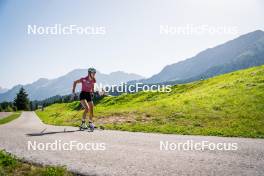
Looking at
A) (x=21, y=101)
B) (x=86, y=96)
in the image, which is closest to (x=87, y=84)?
(x=86, y=96)

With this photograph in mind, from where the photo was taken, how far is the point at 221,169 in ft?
23.9

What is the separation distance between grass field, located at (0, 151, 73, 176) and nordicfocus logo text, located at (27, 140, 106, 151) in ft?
6.77

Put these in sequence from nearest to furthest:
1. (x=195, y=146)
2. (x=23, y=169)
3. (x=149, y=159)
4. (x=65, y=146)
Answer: (x=23, y=169)
(x=149, y=159)
(x=195, y=146)
(x=65, y=146)

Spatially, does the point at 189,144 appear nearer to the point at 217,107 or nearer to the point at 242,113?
the point at 242,113

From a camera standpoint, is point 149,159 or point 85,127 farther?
point 85,127

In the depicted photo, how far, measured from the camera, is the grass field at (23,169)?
745 centimetres

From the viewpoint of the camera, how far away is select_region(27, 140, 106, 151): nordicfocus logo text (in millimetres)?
10974

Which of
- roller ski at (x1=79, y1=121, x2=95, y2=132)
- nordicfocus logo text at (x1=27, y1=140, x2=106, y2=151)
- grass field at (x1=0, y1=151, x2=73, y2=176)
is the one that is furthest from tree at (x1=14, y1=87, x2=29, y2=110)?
grass field at (x1=0, y1=151, x2=73, y2=176)

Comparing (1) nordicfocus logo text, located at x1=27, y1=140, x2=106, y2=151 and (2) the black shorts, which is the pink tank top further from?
(1) nordicfocus logo text, located at x1=27, y1=140, x2=106, y2=151

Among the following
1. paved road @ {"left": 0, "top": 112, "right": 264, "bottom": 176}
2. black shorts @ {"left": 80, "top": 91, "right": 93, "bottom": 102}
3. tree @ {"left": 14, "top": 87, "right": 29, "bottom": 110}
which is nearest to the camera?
paved road @ {"left": 0, "top": 112, "right": 264, "bottom": 176}

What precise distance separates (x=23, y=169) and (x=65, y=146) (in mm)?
3198

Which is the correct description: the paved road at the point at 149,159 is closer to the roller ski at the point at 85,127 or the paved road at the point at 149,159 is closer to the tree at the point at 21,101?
the roller ski at the point at 85,127

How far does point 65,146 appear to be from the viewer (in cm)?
1139

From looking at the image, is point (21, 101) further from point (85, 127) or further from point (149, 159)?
point (149, 159)
